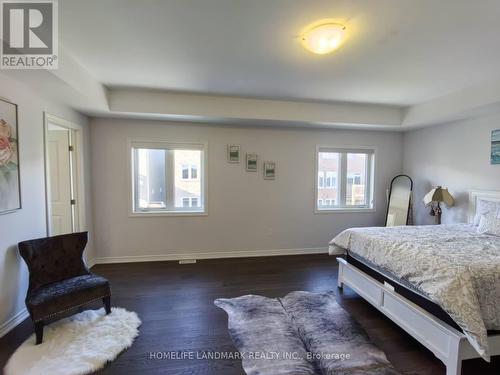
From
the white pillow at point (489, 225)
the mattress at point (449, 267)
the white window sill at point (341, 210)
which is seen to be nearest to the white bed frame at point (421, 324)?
the mattress at point (449, 267)

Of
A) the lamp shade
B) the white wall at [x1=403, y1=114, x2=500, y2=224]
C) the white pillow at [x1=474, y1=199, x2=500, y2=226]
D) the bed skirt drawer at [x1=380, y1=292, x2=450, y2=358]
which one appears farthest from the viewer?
the lamp shade

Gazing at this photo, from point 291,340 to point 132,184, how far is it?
3285mm

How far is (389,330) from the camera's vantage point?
2377 millimetres

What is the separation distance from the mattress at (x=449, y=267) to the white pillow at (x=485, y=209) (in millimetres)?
445

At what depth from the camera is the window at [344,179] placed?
4758 millimetres

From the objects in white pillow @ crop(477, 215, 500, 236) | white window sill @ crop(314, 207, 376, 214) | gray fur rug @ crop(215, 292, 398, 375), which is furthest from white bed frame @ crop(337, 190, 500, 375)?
white window sill @ crop(314, 207, 376, 214)

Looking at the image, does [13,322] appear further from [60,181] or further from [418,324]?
[418,324]

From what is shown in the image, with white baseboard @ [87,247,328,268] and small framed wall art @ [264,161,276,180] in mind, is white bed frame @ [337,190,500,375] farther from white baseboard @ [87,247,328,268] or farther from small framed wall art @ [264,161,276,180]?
small framed wall art @ [264,161,276,180]

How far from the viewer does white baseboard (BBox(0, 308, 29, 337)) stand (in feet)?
7.36

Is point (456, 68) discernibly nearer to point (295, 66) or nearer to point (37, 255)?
point (295, 66)

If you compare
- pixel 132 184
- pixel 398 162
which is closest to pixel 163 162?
pixel 132 184

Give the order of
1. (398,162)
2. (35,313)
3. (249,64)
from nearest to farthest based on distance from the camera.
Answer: (35,313) < (249,64) < (398,162)

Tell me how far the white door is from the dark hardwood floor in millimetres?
853

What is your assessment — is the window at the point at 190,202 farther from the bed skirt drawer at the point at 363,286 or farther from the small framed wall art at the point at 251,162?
the bed skirt drawer at the point at 363,286
